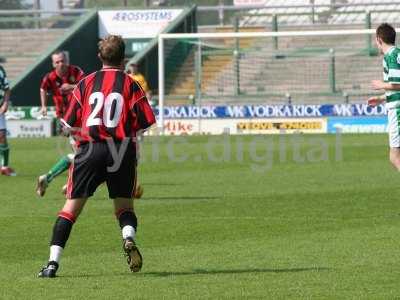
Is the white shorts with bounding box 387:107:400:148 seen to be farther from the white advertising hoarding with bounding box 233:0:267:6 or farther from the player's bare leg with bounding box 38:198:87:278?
the white advertising hoarding with bounding box 233:0:267:6

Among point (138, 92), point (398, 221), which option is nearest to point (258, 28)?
point (398, 221)

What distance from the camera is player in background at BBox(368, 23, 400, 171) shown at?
1382 centimetres

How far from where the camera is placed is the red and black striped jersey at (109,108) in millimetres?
9539

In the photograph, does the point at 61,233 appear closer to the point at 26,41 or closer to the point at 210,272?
the point at 210,272

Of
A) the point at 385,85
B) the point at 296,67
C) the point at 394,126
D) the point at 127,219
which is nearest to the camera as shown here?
the point at 127,219

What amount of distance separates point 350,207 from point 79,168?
5917mm

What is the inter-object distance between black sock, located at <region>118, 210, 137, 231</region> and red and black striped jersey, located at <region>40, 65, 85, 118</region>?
7756mm

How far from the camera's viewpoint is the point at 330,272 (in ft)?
31.1

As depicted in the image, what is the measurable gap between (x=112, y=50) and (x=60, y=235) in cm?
152

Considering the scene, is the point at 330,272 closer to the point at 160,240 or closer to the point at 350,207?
the point at 160,240

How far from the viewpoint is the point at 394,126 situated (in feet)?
47.5

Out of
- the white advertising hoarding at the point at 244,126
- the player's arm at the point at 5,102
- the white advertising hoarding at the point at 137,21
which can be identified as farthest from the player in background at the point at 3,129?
the white advertising hoarding at the point at 137,21

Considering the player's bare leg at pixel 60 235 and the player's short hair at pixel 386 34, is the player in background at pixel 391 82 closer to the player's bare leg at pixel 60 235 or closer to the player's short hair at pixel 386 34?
the player's short hair at pixel 386 34

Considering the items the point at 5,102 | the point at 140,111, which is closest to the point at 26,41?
the point at 5,102
